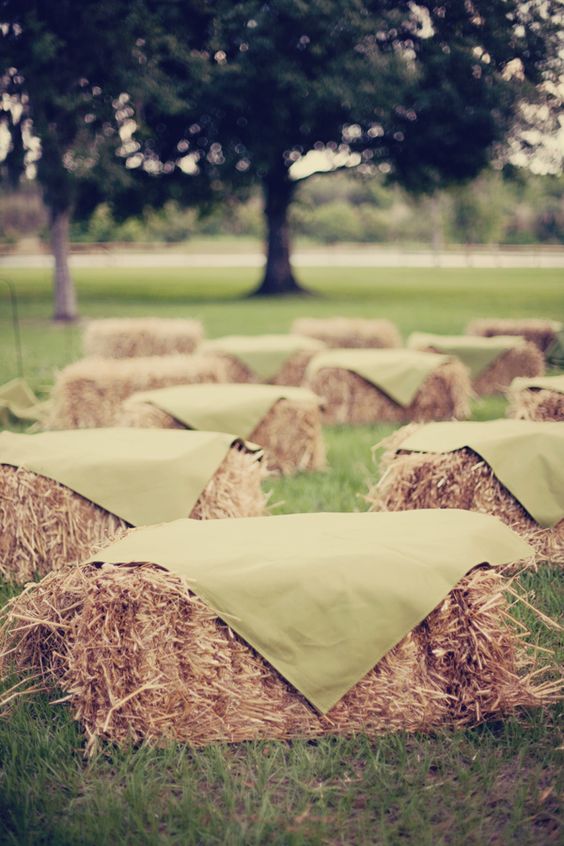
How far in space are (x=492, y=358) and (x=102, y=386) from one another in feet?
16.3

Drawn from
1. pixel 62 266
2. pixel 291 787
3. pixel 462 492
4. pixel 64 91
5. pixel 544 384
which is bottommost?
pixel 291 787

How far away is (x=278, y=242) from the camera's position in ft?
99.0

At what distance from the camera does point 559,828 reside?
2.71 meters

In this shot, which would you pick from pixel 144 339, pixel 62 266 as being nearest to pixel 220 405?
pixel 144 339

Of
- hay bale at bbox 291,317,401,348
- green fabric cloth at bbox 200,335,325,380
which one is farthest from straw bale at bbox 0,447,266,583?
hay bale at bbox 291,317,401,348

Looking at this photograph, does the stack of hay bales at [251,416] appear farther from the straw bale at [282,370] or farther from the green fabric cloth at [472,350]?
the green fabric cloth at [472,350]

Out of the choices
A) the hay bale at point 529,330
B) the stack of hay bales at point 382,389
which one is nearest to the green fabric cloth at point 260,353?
the stack of hay bales at point 382,389

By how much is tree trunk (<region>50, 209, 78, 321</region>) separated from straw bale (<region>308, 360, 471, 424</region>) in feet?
45.0

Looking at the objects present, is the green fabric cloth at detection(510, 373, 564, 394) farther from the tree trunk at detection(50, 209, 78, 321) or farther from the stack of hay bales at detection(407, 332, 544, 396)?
the tree trunk at detection(50, 209, 78, 321)

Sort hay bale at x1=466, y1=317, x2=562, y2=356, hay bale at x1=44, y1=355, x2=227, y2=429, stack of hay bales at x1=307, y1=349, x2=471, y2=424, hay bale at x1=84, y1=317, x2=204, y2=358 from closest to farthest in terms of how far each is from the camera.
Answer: hay bale at x1=44, y1=355, x2=227, y2=429 < stack of hay bales at x1=307, y1=349, x2=471, y2=424 < hay bale at x1=84, y1=317, x2=204, y2=358 < hay bale at x1=466, y1=317, x2=562, y2=356

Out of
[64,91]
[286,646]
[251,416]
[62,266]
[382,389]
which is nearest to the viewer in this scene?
[286,646]

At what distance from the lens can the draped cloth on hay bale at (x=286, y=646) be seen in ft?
10.4

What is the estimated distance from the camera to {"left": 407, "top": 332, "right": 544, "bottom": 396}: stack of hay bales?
10.9 m

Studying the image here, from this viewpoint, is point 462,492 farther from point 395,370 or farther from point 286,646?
point 395,370
